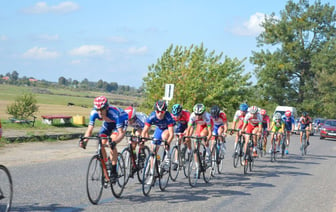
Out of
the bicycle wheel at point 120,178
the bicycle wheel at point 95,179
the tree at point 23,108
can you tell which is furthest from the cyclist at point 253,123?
the tree at point 23,108

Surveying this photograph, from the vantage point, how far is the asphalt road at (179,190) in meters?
7.60

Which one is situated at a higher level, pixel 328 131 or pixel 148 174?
pixel 328 131

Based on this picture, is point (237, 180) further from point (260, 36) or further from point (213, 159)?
point (260, 36)

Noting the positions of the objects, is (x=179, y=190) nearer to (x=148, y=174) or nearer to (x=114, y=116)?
(x=148, y=174)

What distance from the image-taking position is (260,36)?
6519 centimetres

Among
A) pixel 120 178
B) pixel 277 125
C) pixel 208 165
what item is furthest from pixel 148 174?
pixel 277 125

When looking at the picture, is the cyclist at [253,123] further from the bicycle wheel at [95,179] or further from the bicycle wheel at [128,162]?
the bicycle wheel at [95,179]

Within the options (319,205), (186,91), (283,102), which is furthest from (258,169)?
(283,102)

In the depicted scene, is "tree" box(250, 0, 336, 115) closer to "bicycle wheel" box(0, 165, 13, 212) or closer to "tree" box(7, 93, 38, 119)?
"tree" box(7, 93, 38, 119)

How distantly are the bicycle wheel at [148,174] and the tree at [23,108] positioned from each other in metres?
22.6

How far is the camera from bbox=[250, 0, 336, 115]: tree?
6144 centimetres

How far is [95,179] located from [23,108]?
940 inches

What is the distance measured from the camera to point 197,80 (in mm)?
34844

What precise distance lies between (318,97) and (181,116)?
55.7 meters
